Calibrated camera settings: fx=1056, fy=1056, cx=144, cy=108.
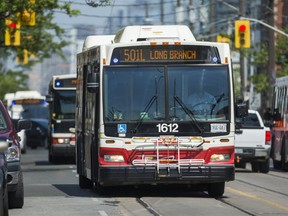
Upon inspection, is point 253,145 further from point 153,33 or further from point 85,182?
point 153,33

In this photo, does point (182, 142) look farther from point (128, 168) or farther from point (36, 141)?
point (36, 141)

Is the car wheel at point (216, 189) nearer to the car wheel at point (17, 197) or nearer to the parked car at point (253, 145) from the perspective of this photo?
the car wheel at point (17, 197)

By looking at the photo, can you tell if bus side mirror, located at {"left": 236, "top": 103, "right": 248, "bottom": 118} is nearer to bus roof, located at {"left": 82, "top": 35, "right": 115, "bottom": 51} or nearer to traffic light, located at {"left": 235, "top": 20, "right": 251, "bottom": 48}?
bus roof, located at {"left": 82, "top": 35, "right": 115, "bottom": 51}

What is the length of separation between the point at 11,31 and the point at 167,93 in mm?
19934

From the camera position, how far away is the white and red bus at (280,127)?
3008 cm

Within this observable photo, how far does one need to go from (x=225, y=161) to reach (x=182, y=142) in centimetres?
83

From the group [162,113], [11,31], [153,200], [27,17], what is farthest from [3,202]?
[11,31]

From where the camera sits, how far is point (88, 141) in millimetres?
19891

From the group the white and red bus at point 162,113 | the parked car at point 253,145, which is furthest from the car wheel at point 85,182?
the parked car at point 253,145

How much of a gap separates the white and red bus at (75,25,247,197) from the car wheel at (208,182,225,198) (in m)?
0.19

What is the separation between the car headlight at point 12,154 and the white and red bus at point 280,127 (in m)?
15.2

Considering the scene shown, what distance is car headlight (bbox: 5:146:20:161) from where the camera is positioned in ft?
51.0

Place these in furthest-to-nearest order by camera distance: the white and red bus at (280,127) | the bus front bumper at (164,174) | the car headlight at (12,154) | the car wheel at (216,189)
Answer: the white and red bus at (280,127) → the car wheel at (216,189) → the bus front bumper at (164,174) → the car headlight at (12,154)

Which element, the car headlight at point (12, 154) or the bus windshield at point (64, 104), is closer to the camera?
the car headlight at point (12, 154)
